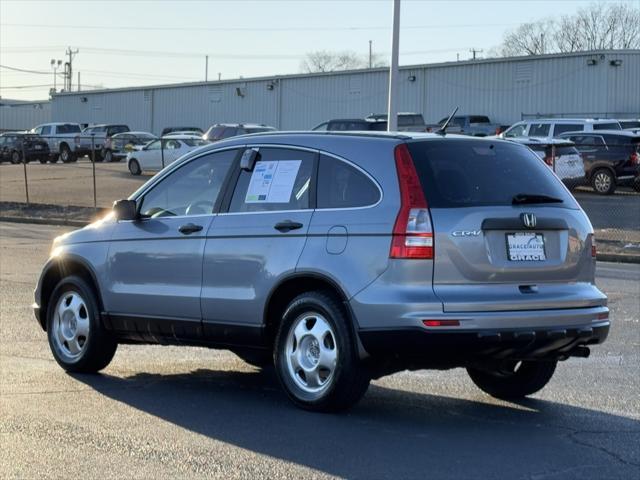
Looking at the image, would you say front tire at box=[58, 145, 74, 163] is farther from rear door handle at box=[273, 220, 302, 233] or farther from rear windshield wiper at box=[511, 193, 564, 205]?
rear windshield wiper at box=[511, 193, 564, 205]

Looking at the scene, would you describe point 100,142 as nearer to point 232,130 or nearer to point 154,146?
point 154,146

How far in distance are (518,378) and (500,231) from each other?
1.47m

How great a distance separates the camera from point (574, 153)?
29.0m

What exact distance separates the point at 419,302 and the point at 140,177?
34.9 metres

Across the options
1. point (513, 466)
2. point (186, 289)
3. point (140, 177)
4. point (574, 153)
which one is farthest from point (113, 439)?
point (140, 177)

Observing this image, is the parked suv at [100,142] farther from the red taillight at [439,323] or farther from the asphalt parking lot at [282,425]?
the red taillight at [439,323]

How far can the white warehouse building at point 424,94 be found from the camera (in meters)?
48.1

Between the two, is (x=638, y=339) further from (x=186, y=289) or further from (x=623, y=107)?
(x=623, y=107)

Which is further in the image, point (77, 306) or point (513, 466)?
point (77, 306)

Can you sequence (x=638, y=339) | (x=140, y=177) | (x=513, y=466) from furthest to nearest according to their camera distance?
(x=140, y=177) → (x=638, y=339) → (x=513, y=466)

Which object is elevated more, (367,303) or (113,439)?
(367,303)

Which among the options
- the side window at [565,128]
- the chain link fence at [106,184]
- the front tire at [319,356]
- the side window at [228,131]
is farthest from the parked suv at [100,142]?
the front tire at [319,356]

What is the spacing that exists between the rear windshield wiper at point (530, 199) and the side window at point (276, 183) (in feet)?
4.41

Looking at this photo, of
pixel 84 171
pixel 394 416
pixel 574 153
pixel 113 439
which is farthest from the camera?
pixel 84 171
